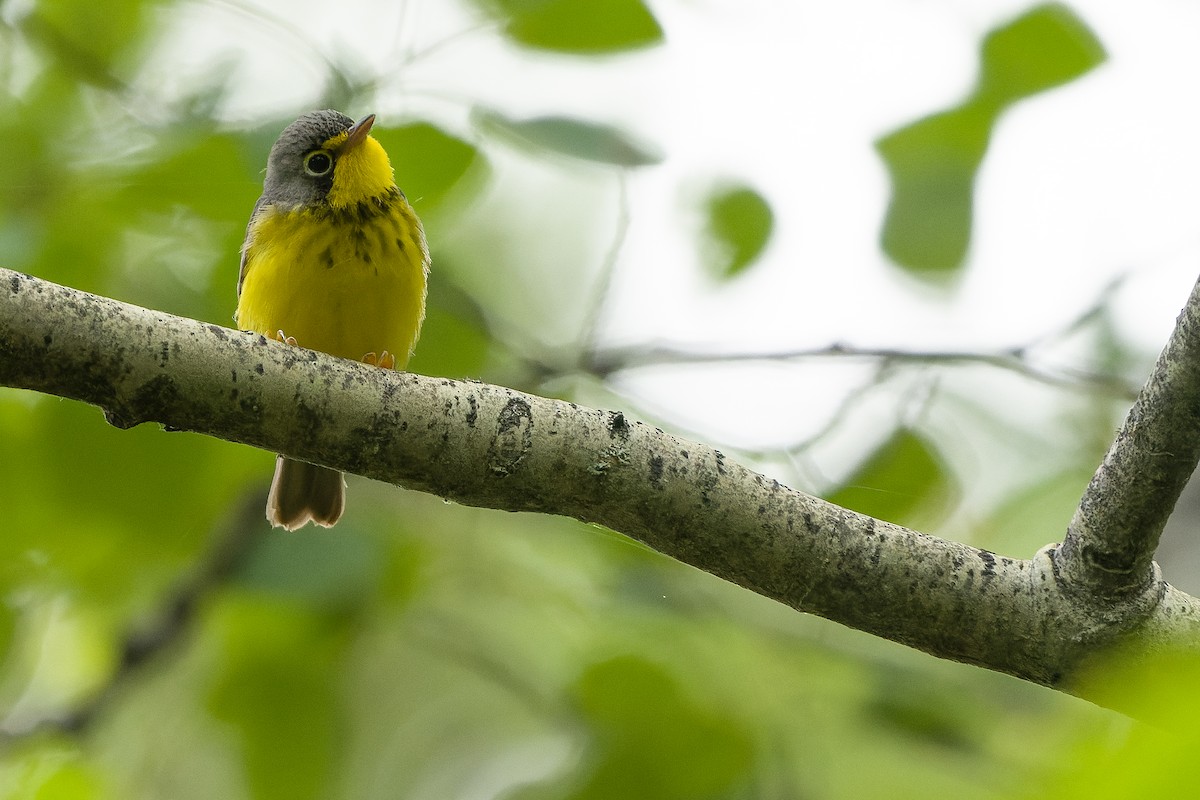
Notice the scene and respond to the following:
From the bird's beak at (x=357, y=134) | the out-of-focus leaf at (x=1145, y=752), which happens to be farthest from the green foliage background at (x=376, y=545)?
the out-of-focus leaf at (x=1145, y=752)

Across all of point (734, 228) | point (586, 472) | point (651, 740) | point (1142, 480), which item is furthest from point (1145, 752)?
point (734, 228)

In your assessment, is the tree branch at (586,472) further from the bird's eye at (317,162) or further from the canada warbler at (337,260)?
the bird's eye at (317,162)

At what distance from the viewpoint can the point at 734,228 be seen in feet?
12.9

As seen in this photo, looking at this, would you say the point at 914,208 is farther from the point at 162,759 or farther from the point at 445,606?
the point at 162,759

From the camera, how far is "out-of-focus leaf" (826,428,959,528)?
364 cm

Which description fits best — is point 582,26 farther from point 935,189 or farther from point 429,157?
point 935,189

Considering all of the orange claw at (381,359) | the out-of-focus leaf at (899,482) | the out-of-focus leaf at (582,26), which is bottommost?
the out-of-focus leaf at (899,482)

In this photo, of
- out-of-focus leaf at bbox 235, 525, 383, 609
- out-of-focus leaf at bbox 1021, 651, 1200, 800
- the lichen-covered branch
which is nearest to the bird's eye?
out-of-focus leaf at bbox 235, 525, 383, 609

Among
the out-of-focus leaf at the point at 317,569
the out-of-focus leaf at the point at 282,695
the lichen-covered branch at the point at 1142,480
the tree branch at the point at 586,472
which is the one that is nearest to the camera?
the tree branch at the point at 586,472

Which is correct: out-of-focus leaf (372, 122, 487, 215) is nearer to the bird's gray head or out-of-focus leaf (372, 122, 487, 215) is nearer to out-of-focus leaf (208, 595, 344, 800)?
the bird's gray head

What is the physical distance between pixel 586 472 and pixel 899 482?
1.60 m

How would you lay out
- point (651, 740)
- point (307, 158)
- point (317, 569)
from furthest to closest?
point (307, 158) < point (317, 569) < point (651, 740)

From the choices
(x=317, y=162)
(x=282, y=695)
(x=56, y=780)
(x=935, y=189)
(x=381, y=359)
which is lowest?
(x=56, y=780)

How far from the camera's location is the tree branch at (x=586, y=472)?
2193 mm
